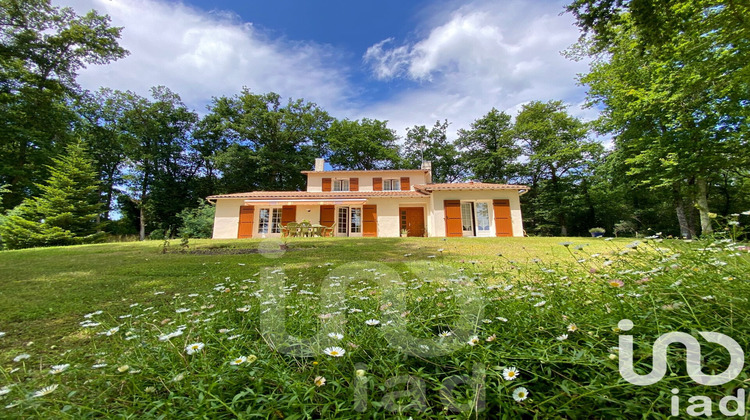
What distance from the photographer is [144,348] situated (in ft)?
4.48

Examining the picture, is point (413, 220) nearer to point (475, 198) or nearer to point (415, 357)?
point (475, 198)

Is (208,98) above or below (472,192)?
above

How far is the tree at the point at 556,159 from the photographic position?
20.7 meters

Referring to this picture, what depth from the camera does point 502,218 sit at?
1421 cm

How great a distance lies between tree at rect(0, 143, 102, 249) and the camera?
13.0 m

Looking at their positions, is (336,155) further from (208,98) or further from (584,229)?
(584,229)

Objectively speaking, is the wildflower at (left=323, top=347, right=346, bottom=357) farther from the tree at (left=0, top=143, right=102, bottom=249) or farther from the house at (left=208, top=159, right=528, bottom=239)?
the tree at (left=0, top=143, right=102, bottom=249)

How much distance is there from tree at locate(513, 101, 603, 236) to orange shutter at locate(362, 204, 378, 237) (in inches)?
555

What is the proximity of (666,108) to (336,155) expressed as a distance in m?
21.7

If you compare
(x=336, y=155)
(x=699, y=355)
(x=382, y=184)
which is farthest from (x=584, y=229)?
(x=699, y=355)

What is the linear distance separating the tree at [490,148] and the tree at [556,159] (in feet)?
3.58

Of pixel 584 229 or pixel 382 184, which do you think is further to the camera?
pixel 584 229

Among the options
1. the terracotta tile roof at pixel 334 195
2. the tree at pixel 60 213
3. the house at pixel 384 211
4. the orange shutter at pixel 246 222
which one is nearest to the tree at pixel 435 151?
the terracotta tile roof at pixel 334 195
